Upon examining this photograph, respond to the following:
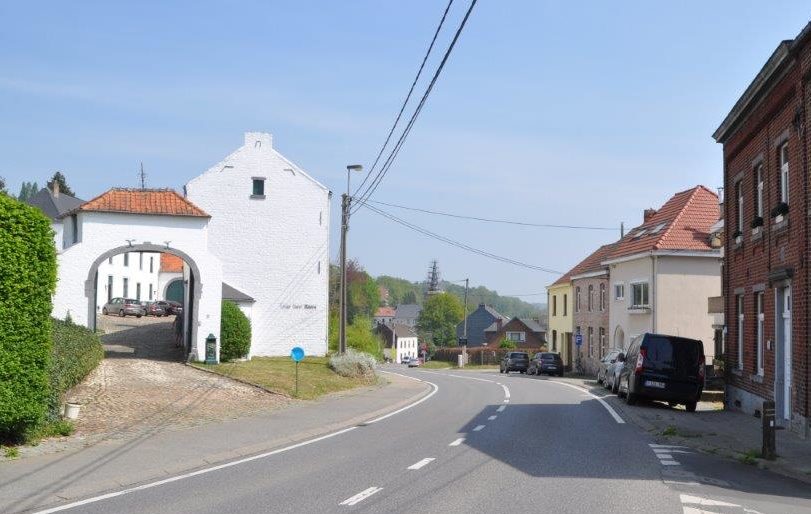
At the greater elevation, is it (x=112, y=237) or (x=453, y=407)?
(x=112, y=237)

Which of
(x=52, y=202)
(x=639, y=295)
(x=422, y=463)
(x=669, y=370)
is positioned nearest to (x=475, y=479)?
(x=422, y=463)

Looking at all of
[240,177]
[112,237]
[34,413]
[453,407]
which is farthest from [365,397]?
[240,177]

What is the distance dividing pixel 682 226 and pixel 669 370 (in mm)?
22873

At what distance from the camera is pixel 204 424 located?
59.7 feet

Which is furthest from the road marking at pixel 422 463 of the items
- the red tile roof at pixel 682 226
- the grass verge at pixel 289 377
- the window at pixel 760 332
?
the red tile roof at pixel 682 226

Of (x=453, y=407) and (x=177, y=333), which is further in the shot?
(x=177, y=333)

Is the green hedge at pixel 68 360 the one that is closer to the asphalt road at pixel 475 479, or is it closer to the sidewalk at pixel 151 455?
the sidewalk at pixel 151 455

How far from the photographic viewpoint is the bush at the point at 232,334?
103ft

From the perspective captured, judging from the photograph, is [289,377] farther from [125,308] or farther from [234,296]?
[125,308]

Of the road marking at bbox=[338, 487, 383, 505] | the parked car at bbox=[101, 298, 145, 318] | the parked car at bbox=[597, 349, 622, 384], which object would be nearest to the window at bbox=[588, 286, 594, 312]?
the parked car at bbox=[597, 349, 622, 384]

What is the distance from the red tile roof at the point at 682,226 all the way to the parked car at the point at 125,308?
97.4 ft

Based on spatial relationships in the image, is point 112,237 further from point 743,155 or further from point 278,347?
point 743,155

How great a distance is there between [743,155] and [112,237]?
62.4ft

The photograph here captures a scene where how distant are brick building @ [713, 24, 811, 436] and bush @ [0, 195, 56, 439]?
514 inches
